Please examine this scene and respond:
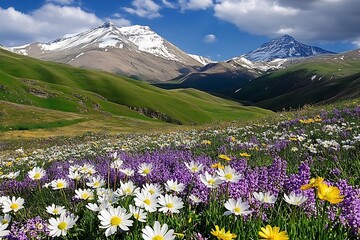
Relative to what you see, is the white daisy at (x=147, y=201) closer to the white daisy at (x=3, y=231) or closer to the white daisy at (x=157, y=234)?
the white daisy at (x=157, y=234)

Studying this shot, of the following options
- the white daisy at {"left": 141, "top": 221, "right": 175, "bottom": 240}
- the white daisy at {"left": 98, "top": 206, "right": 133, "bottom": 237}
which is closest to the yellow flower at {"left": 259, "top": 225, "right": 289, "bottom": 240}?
the white daisy at {"left": 141, "top": 221, "right": 175, "bottom": 240}

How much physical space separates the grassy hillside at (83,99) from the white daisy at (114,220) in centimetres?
6337

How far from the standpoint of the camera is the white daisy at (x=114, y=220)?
2856mm

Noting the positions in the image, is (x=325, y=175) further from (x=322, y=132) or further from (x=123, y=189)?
(x=322, y=132)

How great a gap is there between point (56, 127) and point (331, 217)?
63568 mm

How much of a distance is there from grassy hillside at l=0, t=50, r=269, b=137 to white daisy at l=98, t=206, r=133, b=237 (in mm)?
63369

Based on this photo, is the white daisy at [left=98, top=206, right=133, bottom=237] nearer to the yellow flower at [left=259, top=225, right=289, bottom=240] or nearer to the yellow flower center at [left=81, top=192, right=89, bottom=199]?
the yellow flower at [left=259, top=225, right=289, bottom=240]

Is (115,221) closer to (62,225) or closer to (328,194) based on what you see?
(62,225)

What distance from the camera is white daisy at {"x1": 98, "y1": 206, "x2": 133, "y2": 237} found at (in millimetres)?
2856

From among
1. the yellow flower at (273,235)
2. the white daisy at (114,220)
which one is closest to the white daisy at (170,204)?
the white daisy at (114,220)

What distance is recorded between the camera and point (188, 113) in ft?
419

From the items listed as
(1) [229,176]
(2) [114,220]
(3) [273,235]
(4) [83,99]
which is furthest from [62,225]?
(4) [83,99]

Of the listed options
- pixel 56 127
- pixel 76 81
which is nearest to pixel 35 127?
pixel 56 127

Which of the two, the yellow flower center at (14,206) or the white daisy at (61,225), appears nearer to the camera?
the white daisy at (61,225)
